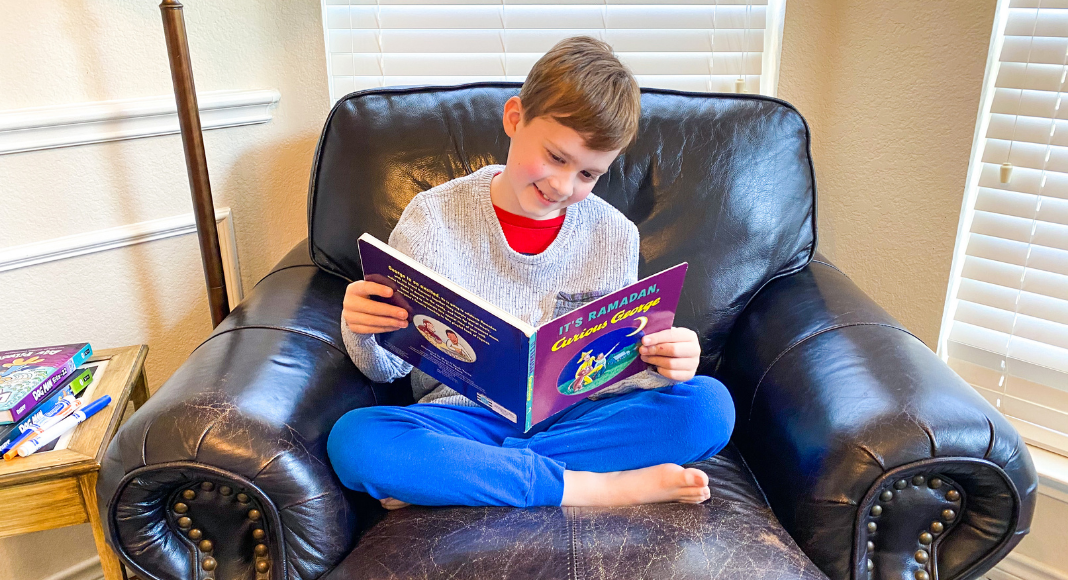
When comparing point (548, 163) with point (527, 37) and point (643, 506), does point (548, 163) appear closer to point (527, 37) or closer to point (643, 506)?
point (643, 506)

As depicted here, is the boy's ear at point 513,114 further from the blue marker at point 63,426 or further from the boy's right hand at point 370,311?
the blue marker at point 63,426

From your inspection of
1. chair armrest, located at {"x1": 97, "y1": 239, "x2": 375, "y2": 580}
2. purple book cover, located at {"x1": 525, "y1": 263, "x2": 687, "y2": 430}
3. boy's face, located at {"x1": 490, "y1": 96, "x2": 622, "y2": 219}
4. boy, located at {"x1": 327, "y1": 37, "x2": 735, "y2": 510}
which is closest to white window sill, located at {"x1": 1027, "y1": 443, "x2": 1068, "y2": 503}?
boy, located at {"x1": 327, "y1": 37, "x2": 735, "y2": 510}

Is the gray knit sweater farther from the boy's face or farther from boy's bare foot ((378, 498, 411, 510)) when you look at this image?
boy's bare foot ((378, 498, 411, 510))

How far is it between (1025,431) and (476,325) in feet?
4.41

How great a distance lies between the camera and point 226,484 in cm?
97

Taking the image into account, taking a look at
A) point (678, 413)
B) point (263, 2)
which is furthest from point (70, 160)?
point (678, 413)

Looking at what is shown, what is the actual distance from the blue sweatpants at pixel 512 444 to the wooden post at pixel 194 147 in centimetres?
59

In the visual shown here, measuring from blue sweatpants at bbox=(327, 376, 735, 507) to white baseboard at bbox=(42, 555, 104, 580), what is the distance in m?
0.92

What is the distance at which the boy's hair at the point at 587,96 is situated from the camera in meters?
1.09

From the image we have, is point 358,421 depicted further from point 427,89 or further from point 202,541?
point 427,89

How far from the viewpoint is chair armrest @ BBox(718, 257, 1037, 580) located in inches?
39.1

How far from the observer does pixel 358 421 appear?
1.12m

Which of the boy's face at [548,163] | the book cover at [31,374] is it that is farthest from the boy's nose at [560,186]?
the book cover at [31,374]

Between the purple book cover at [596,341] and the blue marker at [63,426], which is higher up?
the purple book cover at [596,341]
